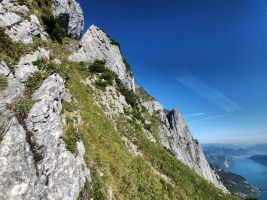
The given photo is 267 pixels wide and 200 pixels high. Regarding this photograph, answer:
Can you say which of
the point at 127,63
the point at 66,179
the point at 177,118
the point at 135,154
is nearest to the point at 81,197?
the point at 66,179

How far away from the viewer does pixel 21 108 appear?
15.7 metres

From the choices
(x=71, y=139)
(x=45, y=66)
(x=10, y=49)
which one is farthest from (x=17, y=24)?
(x=71, y=139)

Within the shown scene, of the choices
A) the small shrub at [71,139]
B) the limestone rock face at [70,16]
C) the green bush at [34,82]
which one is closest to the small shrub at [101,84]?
the green bush at [34,82]

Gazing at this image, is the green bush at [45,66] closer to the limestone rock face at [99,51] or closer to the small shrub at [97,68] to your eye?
the small shrub at [97,68]

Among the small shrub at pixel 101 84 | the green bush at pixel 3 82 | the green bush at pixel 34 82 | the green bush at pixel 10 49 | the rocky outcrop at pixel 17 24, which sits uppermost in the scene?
the small shrub at pixel 101 84

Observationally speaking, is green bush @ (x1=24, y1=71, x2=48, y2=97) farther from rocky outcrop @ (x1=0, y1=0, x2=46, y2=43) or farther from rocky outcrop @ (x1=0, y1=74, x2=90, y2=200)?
rocky outcrop @ (x1=0, y1=0, x2=46, y2=43)

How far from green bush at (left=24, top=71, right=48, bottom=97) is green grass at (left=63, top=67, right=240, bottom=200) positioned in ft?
16.6

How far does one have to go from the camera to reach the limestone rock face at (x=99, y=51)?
4350cm

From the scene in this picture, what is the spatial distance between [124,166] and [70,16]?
44.7 metres

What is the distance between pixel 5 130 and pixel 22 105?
8.04 feet

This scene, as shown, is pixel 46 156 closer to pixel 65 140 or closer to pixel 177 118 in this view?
pixel 65 140

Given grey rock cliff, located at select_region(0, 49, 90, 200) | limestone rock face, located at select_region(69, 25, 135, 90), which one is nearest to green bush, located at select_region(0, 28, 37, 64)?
grey rock cliff, located at select_region(0, 49, 90, 200)

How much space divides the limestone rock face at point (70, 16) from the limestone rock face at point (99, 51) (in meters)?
5.64

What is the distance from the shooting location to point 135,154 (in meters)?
25.6
